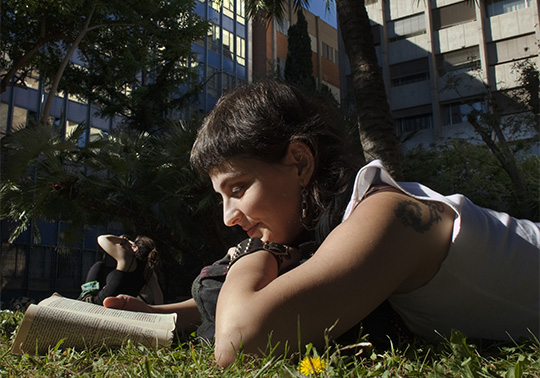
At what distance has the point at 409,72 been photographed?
1208 inches

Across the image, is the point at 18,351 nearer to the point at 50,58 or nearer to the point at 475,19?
the point at 50,58

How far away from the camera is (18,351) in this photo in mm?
1794

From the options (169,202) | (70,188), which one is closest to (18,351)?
(70,188)

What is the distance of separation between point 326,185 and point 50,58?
1652 centimetres

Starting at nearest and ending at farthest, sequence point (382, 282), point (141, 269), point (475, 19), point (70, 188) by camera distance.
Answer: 1. point (382, 282)
2. point (141, 269)
3. point (70, 188)
4. point (475, 19)

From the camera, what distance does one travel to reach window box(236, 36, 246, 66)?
97.5 feet

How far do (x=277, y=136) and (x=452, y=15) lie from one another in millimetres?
31365

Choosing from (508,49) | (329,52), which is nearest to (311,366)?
(508,49)

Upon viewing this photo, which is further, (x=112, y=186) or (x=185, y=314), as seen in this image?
(x=112, y=186)

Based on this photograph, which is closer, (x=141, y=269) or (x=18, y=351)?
(x=18, y=351)

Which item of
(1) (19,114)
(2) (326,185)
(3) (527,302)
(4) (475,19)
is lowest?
(3) (527,302)

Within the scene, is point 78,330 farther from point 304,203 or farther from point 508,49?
point 508,49

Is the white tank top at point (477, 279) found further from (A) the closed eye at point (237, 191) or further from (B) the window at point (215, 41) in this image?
(B) the window at point (215, 41)

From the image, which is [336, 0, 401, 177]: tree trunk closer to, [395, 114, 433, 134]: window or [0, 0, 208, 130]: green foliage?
[0, 0, 208, 130]: green foliage
